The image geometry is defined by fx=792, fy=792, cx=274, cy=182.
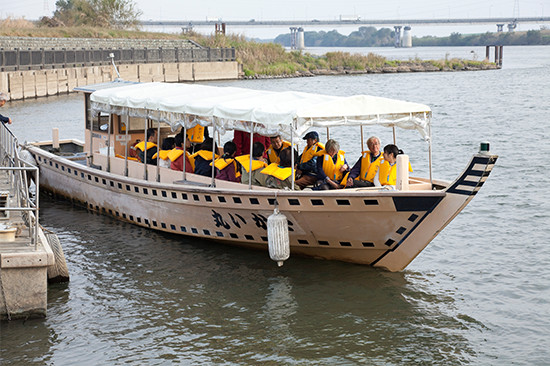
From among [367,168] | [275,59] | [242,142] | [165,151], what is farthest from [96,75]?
[367,168]

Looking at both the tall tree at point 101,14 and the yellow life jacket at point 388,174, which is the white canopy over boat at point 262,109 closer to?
the yellow life jacket at point 388,174

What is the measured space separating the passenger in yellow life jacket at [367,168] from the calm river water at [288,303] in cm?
148

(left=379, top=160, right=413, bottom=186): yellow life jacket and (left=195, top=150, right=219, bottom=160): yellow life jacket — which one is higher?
(left=195, top=150, right=219, bottom=160): yellow life jacket

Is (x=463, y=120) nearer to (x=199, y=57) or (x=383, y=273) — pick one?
(x=383, y=273)

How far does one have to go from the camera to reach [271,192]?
12828 mm

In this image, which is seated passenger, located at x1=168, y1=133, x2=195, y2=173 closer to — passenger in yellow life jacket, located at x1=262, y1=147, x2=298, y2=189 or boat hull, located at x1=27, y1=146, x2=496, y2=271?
boat hull, located at x1=27, y1=146, x2=496, y2=271

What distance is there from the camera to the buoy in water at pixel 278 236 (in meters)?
12.6

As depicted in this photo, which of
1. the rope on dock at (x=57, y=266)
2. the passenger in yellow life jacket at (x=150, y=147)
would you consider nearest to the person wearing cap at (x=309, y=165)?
the passenger in yellow life jacket at (x=150, y=147)

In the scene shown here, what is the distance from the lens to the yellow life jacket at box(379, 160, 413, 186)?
13.1 m

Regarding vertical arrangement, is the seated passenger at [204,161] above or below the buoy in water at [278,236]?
above

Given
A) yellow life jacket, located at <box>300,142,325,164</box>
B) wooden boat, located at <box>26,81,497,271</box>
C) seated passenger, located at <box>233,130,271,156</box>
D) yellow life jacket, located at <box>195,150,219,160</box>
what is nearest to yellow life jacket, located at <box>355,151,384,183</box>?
wooden boat, located at <box>26,81,497,271</box>

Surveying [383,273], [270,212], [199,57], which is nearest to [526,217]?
[383,273]

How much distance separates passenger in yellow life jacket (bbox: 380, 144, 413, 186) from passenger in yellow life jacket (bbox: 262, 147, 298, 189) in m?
1.55

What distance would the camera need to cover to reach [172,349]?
10.7 m
